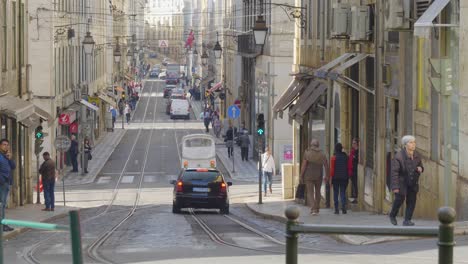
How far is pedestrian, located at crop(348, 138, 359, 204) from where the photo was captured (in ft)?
87.8

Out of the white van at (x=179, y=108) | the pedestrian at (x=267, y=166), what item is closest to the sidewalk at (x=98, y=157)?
the pedestrian at (x=267, y=166)

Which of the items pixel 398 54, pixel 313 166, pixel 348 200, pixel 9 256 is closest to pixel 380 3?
pixel 398 54

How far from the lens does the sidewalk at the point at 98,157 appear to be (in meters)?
50.2

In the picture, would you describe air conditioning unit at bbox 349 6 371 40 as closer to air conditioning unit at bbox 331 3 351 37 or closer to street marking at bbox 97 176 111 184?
air conditioning unit at bbox 331 3 351 37

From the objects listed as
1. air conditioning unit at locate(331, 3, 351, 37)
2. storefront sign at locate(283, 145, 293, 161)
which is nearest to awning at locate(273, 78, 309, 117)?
air conditioning unit at locate(331, 3, 351, 37)

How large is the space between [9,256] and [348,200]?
43.1 feet

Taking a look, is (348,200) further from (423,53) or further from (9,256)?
(9,256)

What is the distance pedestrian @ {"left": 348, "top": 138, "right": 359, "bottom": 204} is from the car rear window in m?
5.01

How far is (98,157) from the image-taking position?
62219 mm

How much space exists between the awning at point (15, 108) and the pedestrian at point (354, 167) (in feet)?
27.3

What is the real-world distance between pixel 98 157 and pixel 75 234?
179ft

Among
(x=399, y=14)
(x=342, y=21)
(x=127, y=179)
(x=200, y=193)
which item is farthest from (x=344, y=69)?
(x=127, y=179)

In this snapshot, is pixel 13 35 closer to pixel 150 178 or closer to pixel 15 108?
pixel 15 108

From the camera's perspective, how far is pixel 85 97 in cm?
6500
